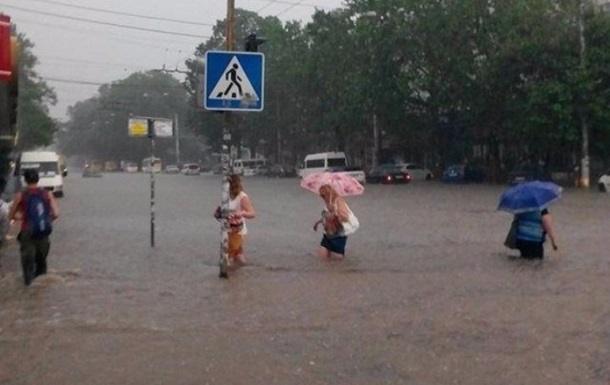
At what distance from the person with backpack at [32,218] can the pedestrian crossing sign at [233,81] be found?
2515 millimetres

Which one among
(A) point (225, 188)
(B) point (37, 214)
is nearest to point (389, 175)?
(A) point (225, 188)

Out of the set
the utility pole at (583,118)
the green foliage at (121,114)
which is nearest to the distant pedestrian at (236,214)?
the utility pole at (583,118)

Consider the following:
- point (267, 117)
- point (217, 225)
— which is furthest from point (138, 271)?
point (267, 117)

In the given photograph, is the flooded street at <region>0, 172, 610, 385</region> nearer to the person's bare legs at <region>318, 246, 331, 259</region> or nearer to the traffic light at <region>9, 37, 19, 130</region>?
the person's bare legs at <region>318, 246, 331, 259</region>

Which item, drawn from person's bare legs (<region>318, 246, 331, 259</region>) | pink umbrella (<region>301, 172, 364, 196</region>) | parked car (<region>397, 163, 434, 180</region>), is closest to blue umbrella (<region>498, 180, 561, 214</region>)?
pink umbrella (<region>301, 172, 364, 196</region>)

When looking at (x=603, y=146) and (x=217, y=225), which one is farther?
(x=603, y=146)

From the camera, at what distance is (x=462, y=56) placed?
6053cm

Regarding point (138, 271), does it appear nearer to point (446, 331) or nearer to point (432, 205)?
point (446, 331)

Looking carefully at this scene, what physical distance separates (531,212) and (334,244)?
340 centimetres

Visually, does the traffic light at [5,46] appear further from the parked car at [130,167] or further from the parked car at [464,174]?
the parked car at [130,167]

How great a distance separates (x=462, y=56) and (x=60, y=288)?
4769 centimetres

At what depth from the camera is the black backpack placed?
14766 mm

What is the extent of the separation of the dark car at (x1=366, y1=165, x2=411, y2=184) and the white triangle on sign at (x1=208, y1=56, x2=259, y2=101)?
53.6 metres

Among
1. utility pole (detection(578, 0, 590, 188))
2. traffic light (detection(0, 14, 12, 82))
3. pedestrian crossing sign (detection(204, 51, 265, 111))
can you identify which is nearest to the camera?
traffic light (detection(0, 14, 12, 82))
